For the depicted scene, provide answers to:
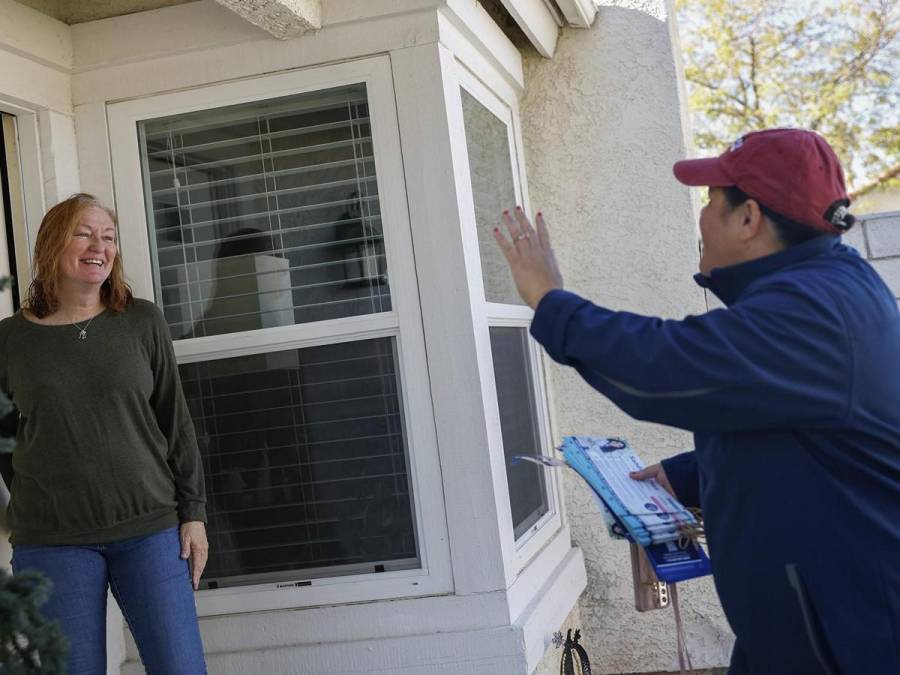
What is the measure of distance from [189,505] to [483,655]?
3.45ft

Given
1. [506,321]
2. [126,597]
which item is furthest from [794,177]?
[506,321]

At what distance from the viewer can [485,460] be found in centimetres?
338

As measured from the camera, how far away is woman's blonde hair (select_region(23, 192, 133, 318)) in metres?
2.95

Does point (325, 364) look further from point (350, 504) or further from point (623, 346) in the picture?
point (623, 346)

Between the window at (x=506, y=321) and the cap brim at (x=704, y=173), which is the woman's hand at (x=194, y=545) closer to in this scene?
the window at (x=506, y=321)

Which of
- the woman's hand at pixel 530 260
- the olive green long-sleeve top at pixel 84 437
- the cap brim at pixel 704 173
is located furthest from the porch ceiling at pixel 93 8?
the cap brim at pixel 704 173

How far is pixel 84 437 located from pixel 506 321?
5.49 feet

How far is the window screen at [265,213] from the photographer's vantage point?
3.49 metres

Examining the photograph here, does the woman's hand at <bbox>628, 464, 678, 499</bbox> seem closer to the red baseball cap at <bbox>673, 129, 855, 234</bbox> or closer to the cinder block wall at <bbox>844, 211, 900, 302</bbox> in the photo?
the red baseball cap at <bbox>673, 129, 855, 234</bbox>

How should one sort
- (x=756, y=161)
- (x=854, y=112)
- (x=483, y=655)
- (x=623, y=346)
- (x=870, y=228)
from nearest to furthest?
1. (x=623, y=346)
2. (x=756, y=161)
3. (x=483, y=655)
4. (x=870, y=228)
5. (x=854, y=112)

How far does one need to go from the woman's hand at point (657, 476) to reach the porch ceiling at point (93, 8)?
2.28m

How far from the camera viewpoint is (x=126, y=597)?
287 centimetres

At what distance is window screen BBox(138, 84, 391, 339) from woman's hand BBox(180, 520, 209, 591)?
2.52 feet

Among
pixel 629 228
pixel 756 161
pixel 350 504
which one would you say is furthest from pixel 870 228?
pixel 756 161
